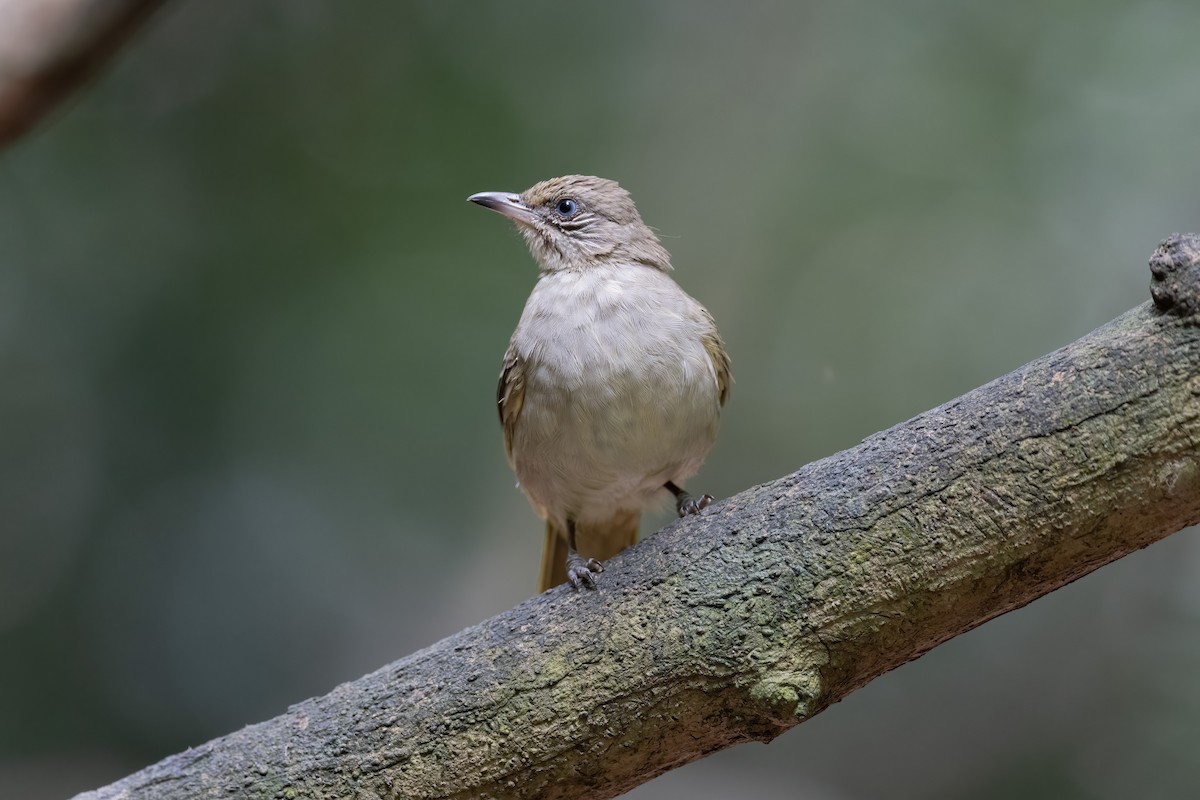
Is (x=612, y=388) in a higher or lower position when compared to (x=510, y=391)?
lower

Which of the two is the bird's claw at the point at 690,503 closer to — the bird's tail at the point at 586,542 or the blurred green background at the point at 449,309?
the bird's tail at the point at 586,542

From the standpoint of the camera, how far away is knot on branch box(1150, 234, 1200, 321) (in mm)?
1958

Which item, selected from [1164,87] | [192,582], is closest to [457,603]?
[192,582]

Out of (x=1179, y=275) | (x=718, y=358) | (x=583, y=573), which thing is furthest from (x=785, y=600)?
(x=718, y=358)

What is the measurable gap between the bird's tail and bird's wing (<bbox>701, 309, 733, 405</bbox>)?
22.3 inches

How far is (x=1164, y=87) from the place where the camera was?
4.84 metres

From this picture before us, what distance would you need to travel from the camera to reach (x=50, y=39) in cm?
336

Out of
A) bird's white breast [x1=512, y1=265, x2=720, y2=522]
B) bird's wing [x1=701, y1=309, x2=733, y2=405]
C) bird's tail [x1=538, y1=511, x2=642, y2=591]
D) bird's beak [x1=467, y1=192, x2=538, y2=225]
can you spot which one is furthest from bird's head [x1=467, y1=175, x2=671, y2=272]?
bird's tail [x1=538, y1=511, x2=642, y2=591]

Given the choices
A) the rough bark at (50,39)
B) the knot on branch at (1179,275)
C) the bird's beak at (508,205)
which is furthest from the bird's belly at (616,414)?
the rough bark at (50,39)

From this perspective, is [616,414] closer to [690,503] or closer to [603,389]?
[603,389]

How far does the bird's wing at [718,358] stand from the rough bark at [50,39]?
2195 millimetres

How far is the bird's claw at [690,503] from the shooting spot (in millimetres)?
2969

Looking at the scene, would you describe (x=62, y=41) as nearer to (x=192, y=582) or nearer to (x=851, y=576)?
(x=192, y=582)

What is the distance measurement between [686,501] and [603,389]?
0.51 meters
